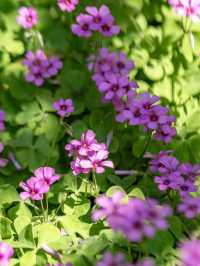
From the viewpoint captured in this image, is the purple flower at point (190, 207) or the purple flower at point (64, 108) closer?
the purple flower at point (190, 207)

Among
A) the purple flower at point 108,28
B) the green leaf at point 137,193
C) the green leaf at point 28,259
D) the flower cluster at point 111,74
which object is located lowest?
the green leaf at point 28,259

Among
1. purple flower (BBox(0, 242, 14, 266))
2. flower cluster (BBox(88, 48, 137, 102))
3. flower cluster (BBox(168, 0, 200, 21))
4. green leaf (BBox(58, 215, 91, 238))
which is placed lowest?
green leaf (BBox(58, 215, 91, 238))

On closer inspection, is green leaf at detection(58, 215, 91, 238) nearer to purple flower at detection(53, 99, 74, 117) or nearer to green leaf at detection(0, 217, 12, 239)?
green leaf at detection(0, 217, 12, 239)

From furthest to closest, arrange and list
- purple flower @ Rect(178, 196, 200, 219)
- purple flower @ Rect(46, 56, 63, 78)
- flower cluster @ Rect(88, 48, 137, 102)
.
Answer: purple flower @ Rect(46, 56, 63, 78), flower cluster @ Rect(88, 48, 137, 102), purple flower @ Rect(178, 196, 200, 219)

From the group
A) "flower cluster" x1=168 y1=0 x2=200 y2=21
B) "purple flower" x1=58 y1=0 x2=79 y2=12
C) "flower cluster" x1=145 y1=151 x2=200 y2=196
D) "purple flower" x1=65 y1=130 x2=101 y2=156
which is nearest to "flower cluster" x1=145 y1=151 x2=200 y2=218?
"flower cluster" x1=145 y1=151 x2=200 y2=196

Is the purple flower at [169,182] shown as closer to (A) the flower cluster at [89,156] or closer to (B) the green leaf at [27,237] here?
(A) the flower cluster at [89,156]

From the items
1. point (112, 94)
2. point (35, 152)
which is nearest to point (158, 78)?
point (112, 94)

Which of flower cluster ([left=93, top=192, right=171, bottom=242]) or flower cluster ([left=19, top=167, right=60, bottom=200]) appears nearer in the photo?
flower cluster ([left=93, top=192, right=171, bottom=242])

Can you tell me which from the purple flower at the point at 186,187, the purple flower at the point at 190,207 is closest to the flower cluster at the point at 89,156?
the purple flower at the point at 186,187

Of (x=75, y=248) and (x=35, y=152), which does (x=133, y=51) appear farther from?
(x=75, y=248)
